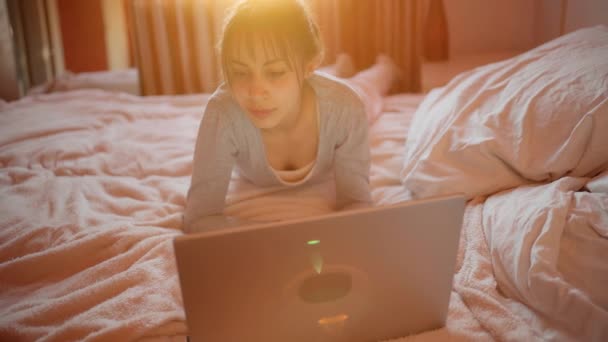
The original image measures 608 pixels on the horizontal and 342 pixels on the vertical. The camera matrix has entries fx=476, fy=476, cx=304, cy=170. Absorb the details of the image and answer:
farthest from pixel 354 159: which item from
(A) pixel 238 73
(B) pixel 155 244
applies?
(B) pixel 155 244

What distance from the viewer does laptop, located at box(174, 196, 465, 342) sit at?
56 centimetres

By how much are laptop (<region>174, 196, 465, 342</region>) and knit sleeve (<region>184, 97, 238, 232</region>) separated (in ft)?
1.40

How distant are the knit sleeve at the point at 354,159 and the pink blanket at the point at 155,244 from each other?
0.23ft

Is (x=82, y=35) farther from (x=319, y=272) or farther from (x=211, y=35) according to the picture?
(x=319, y=272)

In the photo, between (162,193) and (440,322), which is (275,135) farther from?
(440,322)

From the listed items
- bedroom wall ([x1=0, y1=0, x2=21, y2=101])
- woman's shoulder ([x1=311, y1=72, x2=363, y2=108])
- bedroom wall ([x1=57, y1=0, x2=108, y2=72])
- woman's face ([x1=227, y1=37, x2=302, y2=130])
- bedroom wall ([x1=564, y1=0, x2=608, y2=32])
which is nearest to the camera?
woman's face ([x1=227, y1=37, x2=302, y2=130])

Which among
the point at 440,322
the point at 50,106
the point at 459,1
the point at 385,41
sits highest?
the point at 459,1

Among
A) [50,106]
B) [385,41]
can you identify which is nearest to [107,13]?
[50,106]

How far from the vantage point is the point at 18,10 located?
8.95 feet

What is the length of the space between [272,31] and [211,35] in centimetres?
187

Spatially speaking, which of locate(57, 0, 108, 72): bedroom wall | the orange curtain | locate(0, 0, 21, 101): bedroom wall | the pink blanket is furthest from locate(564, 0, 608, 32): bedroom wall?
locate(57, 0, 108, 72): bedroom wall

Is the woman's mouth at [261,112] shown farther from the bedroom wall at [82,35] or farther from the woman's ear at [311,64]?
the bedroom wall at [82,35]

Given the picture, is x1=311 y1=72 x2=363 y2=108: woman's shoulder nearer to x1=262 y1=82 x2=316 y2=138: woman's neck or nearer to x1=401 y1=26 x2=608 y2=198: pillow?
x1=262 y1=82 x2=316 y2=138: woman's neck

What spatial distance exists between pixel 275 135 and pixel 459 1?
5.95 feet
